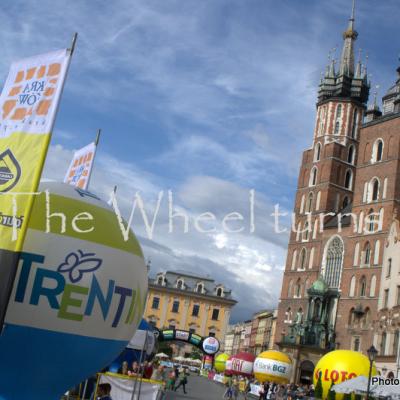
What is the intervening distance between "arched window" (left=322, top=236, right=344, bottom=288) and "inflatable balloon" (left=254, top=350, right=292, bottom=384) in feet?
54.1

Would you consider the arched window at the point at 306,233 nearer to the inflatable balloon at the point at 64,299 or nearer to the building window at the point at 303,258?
the building window at the point at 303,258

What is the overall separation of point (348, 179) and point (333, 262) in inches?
428

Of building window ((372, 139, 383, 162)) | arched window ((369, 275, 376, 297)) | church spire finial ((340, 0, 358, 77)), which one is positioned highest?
church spire finial ((340, 0, 358, 77))

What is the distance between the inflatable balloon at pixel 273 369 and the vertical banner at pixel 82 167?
87.2ft

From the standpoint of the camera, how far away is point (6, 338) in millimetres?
9203

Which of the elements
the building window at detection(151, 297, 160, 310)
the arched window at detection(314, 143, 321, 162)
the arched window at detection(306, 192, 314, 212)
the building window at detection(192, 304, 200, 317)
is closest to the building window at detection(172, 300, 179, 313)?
the building window at detection(151, 297, 160, 310)

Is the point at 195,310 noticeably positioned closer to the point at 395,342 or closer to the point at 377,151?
the point at 377,151

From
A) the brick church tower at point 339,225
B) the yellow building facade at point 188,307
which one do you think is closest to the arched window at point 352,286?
the brick church tower at point 339,225

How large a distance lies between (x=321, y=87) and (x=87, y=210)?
63399 millimetres

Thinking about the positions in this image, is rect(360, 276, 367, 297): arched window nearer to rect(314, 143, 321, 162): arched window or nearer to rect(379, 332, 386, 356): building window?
rect(379, 332, 386, 356): building window

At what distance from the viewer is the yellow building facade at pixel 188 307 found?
85875 mm

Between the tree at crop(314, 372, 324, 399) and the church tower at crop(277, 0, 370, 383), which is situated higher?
the church tower at crop(277, 0, 370, 383)

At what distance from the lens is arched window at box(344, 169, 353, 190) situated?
63.3m

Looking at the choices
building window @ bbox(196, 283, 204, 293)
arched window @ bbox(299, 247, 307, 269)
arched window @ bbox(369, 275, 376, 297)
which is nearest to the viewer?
arched window @ bbox(369, 275, 376, 297)
